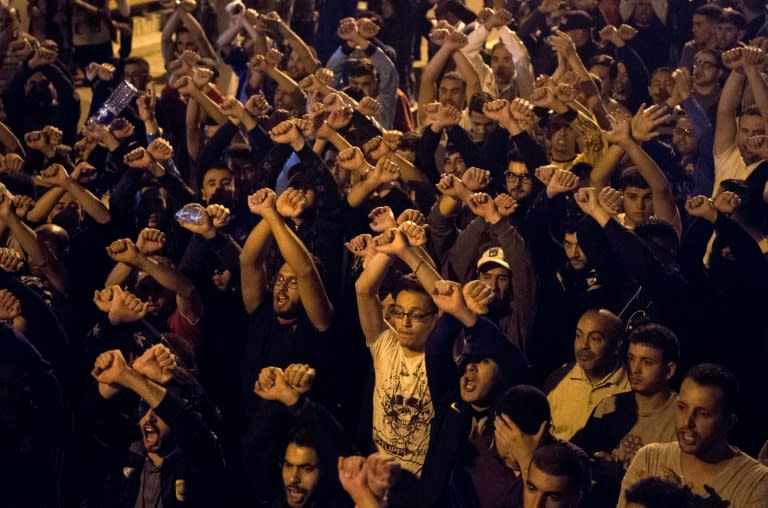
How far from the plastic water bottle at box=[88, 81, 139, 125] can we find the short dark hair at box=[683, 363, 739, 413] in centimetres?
488

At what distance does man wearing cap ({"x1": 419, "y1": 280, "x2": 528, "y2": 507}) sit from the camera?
201 inches

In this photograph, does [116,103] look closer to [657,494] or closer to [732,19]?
[732,19]

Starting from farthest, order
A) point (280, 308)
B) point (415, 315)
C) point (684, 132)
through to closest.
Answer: point (684, 132)
point (280, 308)
point (415, 315)

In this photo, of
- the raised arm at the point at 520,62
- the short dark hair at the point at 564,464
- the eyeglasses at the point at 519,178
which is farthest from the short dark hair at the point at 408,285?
the raised arm at the point at 520,62

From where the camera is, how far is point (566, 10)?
437 inches

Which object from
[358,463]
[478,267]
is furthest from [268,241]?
[358,463]

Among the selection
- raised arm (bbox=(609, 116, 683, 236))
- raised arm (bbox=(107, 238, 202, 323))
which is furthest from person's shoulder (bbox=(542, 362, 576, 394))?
raised arm (bbox=(107, 238, 202, 323))

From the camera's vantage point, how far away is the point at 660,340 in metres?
5.27

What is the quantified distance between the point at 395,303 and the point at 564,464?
1348 millimetres

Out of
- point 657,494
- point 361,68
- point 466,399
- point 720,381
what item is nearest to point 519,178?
point 466,399

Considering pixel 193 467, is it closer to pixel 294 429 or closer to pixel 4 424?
pixel 294 429

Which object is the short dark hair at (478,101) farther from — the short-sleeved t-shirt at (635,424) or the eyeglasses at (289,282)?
the short-sleeved t-shirt at (635,424)

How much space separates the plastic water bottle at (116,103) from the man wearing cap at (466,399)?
154 inches

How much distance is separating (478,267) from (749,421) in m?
1.38
